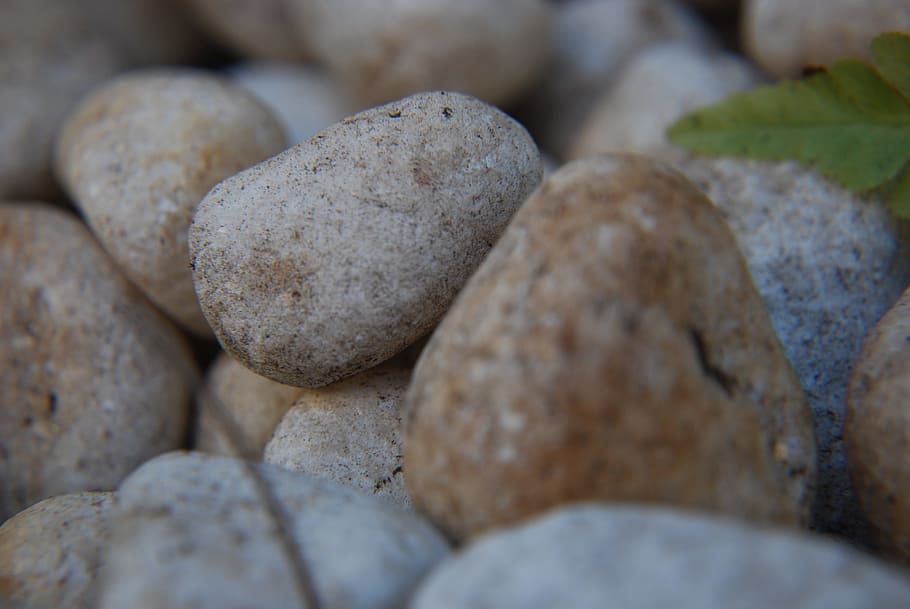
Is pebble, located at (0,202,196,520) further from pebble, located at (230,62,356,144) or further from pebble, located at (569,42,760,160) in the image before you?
pebble, located at (569,42,760,160)

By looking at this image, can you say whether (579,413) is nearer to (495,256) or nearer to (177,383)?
(495,256)

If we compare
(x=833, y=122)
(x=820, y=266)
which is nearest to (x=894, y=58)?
(x=833, y=122)

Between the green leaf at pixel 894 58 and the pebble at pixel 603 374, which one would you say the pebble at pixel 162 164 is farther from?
the green leaf at pixel 894 58

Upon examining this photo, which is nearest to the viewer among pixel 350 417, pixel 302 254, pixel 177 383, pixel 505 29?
pixel 302 254

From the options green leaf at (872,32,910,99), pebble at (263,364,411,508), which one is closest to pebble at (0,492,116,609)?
pebble at (263,364,411,508)

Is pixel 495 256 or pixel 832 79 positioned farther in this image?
pixel 832 79

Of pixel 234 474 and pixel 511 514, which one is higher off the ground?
pixel 511 514

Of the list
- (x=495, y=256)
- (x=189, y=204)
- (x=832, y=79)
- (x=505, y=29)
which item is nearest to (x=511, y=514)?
(x=495, y=256)
